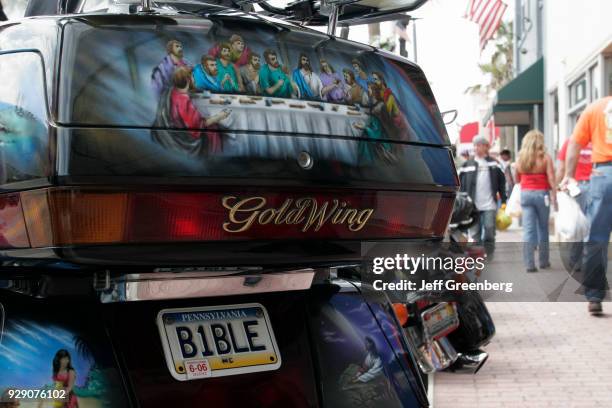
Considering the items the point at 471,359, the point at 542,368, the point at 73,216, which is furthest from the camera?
the point at 542,368

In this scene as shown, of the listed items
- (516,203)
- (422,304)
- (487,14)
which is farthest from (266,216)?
(487,14)

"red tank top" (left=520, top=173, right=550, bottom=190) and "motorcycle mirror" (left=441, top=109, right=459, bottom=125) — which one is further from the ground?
"motorcycle mirror" (left=441, top=109, right=459, bottom=125)

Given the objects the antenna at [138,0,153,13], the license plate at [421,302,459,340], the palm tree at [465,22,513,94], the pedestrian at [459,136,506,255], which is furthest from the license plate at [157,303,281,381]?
the palm tree at [465,22,513,94]

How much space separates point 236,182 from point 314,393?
69 cm

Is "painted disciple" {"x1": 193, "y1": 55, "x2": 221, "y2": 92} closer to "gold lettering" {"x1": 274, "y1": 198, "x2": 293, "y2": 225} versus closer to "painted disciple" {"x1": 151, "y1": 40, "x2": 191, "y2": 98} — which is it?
"painted disciple" {"x1": 151, "y1": 40, "x2": 191, "y2": 98}

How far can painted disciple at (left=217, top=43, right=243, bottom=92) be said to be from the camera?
8.07ft

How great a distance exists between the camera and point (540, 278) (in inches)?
184

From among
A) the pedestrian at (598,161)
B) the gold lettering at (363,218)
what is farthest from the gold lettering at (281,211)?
the pedestrian at (598,161)

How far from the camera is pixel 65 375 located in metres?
2.38

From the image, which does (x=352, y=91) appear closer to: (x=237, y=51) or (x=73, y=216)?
(x=237, y=51)

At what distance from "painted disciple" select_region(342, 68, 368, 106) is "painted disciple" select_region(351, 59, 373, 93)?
1 centimetres

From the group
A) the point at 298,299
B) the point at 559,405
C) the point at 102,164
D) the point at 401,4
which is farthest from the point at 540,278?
the point at 102,164

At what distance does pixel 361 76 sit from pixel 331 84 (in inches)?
5.0

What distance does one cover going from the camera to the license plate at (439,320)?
183 inches
